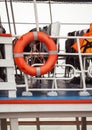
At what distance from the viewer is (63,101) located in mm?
2730

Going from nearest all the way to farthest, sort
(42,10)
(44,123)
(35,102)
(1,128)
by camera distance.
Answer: (35,102)
(1,128)
(44,123)
(42,10)

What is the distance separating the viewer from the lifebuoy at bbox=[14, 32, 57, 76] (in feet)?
8.94

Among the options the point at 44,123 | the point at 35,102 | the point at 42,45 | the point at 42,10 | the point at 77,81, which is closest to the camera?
the point at 35,102

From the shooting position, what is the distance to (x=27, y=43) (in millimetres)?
2783

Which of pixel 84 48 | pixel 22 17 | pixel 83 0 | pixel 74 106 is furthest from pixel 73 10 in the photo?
pixel 74 106

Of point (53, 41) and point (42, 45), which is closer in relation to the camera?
point (53, 41)

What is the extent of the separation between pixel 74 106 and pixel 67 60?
1.21m

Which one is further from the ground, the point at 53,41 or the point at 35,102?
A: the point at 53,41

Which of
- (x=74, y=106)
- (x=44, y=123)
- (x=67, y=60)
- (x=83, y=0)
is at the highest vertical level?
(x=83, y=0)

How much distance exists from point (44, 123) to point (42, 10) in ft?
13.1

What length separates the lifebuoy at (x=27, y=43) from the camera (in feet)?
8.94

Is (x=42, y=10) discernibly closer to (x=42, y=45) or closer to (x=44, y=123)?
(x=44, y=123)

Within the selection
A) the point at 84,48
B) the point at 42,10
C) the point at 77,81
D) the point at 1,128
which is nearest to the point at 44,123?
the point at 1,128

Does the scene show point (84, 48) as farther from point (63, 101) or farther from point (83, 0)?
point (83, 0)
